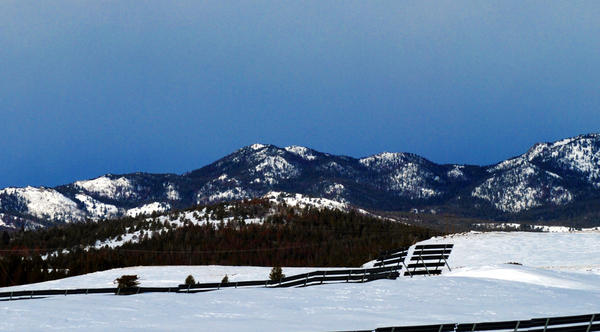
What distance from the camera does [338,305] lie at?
115 feet

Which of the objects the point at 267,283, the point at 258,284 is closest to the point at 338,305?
the point at 258,284

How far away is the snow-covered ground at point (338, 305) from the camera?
92.8 ft

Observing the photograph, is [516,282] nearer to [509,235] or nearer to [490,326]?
[490,326]

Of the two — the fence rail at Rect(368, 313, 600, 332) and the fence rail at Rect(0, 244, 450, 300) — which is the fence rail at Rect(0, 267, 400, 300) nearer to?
the fence rail at Rect(0, 244, 450, 300)

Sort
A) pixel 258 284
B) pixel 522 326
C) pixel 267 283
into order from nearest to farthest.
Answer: pixel 522 326 → pixel 258 284 → pixel 267 283

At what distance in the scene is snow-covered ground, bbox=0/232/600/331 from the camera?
28.3 m

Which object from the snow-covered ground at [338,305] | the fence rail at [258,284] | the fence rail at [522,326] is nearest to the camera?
the fence rail at [522,326]

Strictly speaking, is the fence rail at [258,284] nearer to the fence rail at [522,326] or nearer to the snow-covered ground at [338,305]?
the snow-covered ground at [338,305]

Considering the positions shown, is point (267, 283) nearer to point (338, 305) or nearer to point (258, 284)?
point (258, 284)

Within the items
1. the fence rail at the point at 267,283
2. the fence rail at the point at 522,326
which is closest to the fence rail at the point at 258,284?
the fence rail at the point at 267,283

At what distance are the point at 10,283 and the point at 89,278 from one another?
52814 millimetres

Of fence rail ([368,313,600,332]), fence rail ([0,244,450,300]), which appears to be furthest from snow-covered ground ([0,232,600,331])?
fence rail ([368,313,600,332])

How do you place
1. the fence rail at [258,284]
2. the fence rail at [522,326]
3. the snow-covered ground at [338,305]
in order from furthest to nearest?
the fence rail at [258,284] < the snow-covered ground at [338,305] < the fence rail at [522,326]

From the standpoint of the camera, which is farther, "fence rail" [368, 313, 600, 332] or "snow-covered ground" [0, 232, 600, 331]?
"snow-covered ground" [0, 232, 600, 331]
